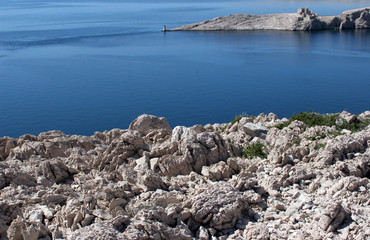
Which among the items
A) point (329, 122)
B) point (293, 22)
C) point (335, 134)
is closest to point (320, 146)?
point (335, 134)

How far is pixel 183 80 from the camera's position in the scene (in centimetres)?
5528

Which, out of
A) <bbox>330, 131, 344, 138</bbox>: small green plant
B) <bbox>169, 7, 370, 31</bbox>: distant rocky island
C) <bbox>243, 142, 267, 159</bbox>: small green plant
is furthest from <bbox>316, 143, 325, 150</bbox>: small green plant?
<bbox>169, 7, 370, 31</bbox>: distant rocky island

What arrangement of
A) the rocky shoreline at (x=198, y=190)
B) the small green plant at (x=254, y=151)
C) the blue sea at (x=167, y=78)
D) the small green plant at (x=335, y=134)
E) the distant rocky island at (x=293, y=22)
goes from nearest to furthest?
the rocky shoreline at (x=198, y=190), the small green plant at (x=254, y=151), the small green plant at (x=335, y=134), the blue sea at (x=167, y=78), the distant rocky island at (x=293, y=22)

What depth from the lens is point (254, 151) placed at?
15750 millimetres

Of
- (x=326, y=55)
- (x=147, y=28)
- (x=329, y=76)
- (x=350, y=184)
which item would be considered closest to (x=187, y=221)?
(x=350, y=184)

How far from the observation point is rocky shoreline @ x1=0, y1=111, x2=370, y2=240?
1023cm

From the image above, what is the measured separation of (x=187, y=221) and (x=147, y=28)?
103532 mm

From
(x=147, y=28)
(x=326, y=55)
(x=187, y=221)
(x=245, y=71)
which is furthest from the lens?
(x=147, y=28)

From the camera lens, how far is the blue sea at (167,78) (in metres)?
42.3

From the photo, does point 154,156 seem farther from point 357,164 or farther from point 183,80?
point 183,80

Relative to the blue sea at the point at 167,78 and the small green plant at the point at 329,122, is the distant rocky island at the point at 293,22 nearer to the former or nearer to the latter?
the blue sea at the point at 167,78

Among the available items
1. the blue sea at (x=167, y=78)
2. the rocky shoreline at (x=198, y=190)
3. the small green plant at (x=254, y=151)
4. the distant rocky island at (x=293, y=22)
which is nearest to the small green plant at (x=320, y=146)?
the rocky shoreline at (x=198, y=190)

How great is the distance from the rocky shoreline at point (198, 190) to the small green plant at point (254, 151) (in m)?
0.06

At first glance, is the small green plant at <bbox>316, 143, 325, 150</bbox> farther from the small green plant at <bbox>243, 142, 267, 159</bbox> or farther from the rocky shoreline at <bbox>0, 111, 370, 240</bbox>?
the small green plant at <bbox>243, 142, 267, 159</bbox>
